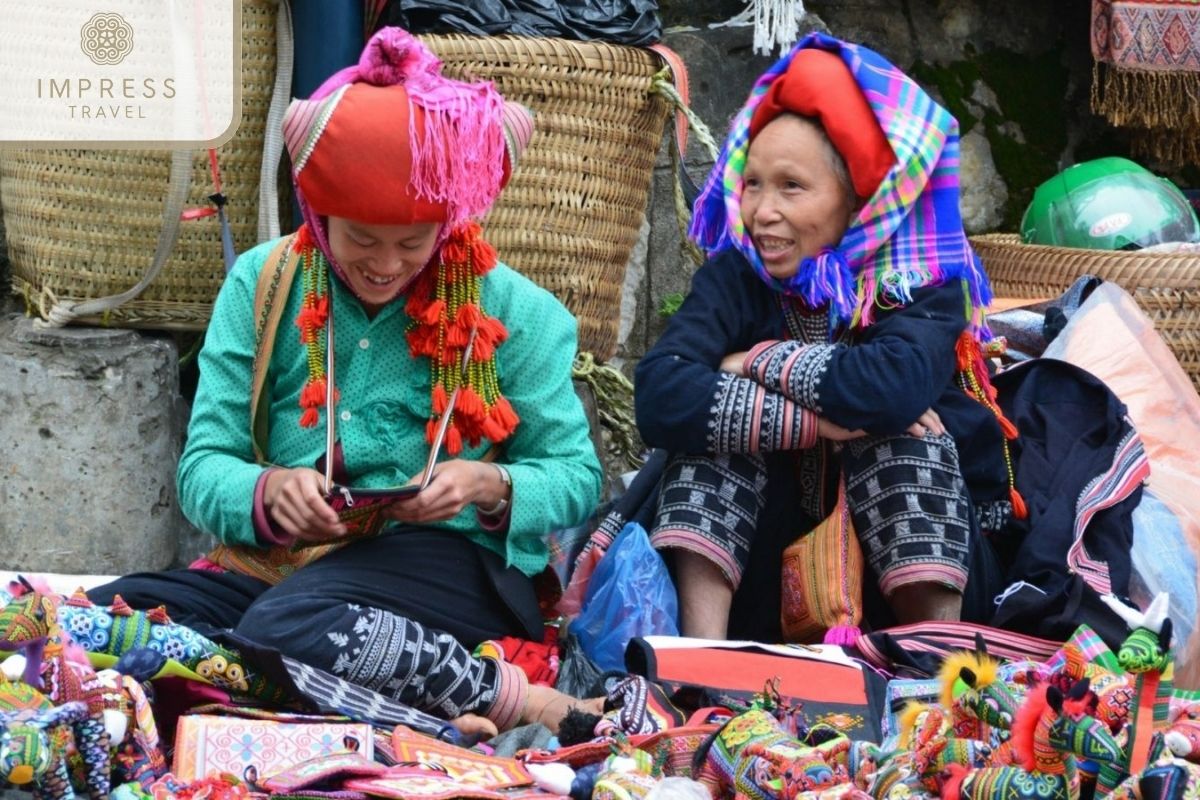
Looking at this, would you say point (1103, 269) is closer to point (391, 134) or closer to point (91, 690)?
point (391, 134)

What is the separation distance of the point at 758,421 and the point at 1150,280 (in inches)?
65.9

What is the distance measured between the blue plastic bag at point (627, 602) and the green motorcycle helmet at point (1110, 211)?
1.96 metres

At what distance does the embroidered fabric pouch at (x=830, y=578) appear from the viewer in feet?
9.39

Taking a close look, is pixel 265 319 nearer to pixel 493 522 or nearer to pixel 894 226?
pixel 493 522

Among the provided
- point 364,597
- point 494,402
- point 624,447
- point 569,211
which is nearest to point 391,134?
point 494,402

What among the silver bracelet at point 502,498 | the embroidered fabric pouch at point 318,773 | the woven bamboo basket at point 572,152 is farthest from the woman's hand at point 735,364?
the embroidered fabric pouch at point 318,773

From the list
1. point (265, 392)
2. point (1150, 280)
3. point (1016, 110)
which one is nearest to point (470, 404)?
point (265, 392)

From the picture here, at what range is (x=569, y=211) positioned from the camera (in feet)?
12.2

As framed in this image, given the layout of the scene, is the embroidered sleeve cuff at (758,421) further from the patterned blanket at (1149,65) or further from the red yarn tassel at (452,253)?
the patterned blanket at (1149,65)

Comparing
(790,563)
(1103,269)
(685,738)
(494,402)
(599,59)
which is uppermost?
(599,59)

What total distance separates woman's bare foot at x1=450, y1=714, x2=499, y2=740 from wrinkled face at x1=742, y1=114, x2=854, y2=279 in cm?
97

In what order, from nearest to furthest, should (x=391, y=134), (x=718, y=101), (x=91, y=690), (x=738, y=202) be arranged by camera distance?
1. (x=91, y=690)
2. (x=391, y=134)
3. (x=738, y=202)
4. (x=718, y=101)

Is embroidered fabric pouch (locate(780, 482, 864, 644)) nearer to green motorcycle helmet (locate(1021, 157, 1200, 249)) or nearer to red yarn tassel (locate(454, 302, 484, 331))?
red yarn tassel (locate(454, 302, 484, 331))

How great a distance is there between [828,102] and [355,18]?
1158mm
